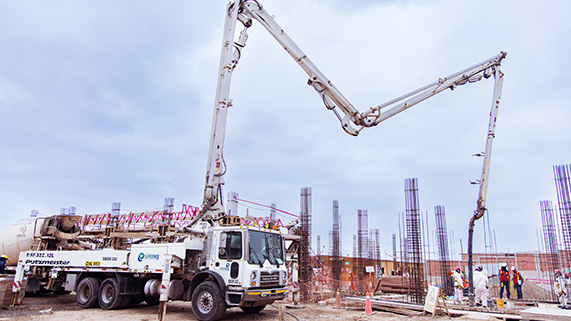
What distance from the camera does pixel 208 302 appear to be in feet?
32.1

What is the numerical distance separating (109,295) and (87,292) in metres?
0.91

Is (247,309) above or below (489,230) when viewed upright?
below

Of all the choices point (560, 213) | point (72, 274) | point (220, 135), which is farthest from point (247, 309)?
point (560, 213)

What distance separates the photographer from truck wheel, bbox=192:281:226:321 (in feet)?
31.2

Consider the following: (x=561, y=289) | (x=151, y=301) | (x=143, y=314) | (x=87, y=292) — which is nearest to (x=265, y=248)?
(x=143, y=314)

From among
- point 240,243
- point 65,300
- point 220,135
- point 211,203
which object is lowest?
point 65,300

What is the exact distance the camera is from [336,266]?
24.5m

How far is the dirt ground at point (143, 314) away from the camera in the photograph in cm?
1016

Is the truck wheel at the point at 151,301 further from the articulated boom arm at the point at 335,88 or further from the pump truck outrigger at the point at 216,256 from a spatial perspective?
the articulated boom arm at the point at 335,88

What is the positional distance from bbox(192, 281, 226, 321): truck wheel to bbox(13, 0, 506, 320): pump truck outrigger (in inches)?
0.9

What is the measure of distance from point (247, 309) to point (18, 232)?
34.7ft

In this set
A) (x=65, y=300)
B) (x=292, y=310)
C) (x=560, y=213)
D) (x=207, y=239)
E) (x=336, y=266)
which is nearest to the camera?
(x=207, y=239)

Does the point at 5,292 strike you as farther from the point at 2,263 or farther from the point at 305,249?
the point at 305,249

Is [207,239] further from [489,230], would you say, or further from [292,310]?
[489,230]
